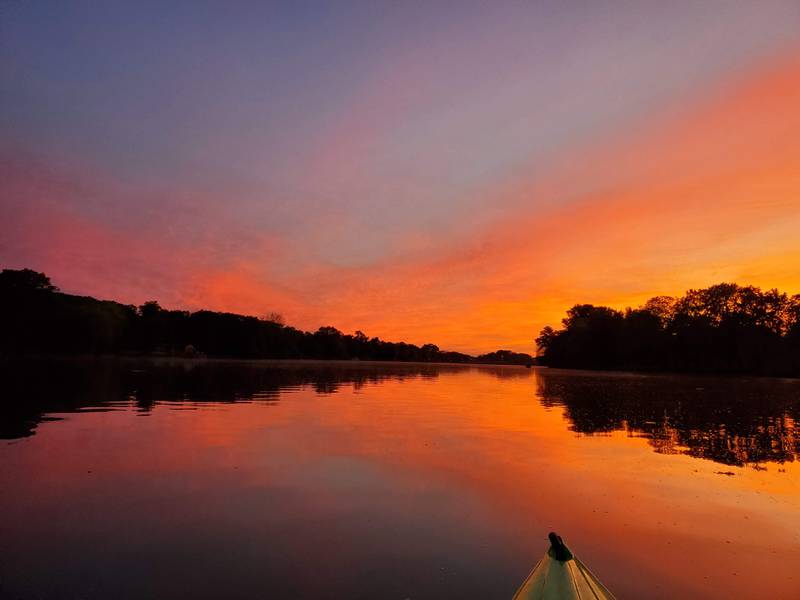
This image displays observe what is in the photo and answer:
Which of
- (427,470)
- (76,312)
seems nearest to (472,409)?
(427,470)

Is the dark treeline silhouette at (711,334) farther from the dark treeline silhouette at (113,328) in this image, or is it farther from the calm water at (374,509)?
the dark treeline silhouette at (113,328)

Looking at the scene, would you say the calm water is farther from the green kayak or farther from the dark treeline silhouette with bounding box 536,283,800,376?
the dark treeline silhouette with bounding box 536,283,800,376

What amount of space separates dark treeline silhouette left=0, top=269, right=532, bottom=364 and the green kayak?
130 meters

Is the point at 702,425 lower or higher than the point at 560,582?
lower

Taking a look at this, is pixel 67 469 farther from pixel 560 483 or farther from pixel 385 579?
pixel 560 483

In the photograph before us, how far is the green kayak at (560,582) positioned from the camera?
14.5ft

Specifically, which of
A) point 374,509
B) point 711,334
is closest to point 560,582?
point 374,509

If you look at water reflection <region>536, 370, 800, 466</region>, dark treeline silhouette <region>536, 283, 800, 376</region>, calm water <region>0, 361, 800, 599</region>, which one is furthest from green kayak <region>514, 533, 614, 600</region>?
dark treeline silhouette <region>536, 283, 800, 376</region>

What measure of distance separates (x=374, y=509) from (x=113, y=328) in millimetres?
134974

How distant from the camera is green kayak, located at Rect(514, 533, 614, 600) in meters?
4.41

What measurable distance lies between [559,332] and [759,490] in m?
182

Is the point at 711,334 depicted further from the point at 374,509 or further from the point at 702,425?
the point at 374,509

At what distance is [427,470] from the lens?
13430 mm

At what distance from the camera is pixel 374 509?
994 centimetres
